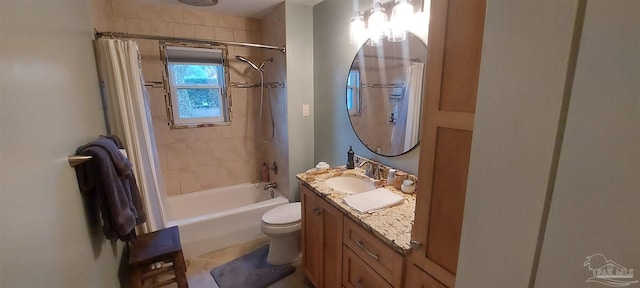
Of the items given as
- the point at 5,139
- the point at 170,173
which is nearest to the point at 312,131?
the point at 170,173

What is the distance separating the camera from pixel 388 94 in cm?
178

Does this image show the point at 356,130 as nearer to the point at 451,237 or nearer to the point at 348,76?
the point at 348,76

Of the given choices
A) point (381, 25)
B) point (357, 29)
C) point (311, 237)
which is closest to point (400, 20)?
point (381, 25)

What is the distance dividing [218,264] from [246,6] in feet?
7.86

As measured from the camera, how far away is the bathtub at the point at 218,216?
229cm

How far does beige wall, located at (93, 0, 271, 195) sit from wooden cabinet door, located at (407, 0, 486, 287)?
93.0 inches

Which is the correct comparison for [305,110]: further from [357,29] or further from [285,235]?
[285,235]

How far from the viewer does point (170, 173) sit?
9.06 feet

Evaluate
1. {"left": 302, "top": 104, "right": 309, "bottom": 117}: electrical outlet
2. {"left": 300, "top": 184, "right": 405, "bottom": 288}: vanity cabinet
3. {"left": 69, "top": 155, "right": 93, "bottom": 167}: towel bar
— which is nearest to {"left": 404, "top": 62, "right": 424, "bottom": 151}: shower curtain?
{"left": 300, "top": 184, "right": 405, "bottom": 288}: vanity cabinet

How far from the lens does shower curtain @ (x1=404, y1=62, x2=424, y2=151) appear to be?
1.55 metres

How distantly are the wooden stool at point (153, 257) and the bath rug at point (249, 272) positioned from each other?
1.45ft

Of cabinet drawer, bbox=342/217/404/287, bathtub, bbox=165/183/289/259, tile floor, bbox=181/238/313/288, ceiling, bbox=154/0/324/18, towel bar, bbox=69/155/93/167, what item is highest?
ceiling, bbox=154/0/324/18

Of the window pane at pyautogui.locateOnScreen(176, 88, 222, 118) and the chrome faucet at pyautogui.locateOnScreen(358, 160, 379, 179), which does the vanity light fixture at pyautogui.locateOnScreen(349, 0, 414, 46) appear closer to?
the chrome faucet at pyautogui.locateOnScreen(358, 160, 379, 179)

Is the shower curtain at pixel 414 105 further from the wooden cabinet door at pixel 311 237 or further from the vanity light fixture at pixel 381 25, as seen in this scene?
the wooden cabinet door at pixel 311 237
